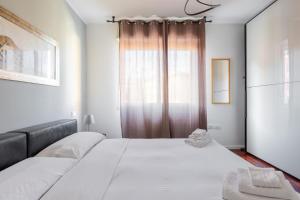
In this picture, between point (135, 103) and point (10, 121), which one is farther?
point (135, 103)

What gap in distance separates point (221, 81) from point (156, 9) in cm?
189

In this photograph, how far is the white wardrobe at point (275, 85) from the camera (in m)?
2.83

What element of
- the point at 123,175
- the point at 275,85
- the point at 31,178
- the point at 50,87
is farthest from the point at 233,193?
the point at 275,85

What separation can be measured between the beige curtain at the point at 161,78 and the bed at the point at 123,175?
1.80 meters

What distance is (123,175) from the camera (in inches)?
61.3

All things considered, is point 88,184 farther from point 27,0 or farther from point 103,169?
point 27,0

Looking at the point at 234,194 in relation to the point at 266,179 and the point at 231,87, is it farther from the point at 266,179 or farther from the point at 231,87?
the point at 231,87

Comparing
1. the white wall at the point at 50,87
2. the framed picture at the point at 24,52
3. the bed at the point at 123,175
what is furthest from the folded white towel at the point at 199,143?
the framed picture at the point at 24,52

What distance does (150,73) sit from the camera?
4047mm

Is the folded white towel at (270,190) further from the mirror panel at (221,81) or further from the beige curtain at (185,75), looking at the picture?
the mirror panel at (221,81)


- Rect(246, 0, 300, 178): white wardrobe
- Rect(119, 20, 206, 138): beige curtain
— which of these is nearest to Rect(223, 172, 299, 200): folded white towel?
Rect(246, 0, 300, 178): white wardrobe

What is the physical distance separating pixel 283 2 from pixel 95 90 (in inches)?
135

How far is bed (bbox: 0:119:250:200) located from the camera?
1184 millimetres

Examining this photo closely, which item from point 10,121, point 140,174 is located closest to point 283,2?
point 140,174
